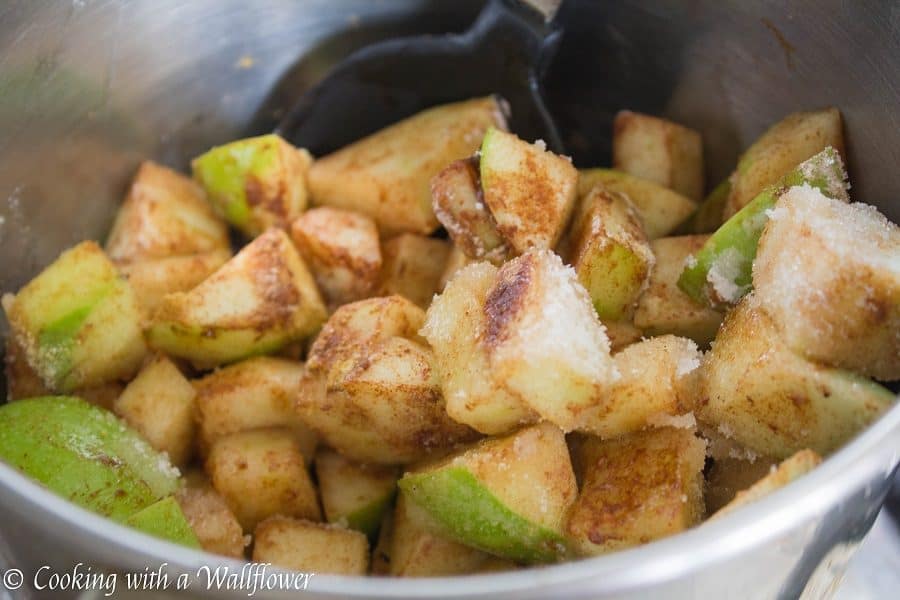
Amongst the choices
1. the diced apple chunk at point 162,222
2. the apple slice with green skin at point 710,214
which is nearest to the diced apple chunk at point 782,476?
the apple slice with green skin at point 710,214

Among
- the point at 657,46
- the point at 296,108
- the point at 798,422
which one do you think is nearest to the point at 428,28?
the point at 296,108

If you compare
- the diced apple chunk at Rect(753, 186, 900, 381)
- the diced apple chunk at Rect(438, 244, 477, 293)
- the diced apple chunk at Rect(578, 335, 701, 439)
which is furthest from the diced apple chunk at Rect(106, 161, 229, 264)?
the diced apple chunk at Rect(753, 186, 900, 381)

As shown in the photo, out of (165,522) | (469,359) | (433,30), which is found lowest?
(165,522)

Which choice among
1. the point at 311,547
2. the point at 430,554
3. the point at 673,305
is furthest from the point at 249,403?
the point at 673,305

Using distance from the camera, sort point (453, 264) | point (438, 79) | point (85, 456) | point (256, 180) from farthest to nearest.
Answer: point (438, 79) → point (256, 180) → point (453, 264) → point (85, 456)

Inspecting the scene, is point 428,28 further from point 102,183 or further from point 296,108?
point 102,183

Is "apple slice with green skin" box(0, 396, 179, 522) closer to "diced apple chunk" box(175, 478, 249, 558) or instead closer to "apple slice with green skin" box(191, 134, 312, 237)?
"diced apple chunk" box(175, 478, 249, 558)

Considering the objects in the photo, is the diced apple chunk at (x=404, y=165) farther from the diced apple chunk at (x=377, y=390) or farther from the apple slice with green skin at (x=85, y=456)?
the apple slice with green skin at (x=85, y=456)

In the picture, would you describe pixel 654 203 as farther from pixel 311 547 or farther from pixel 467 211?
pixel 311 547
